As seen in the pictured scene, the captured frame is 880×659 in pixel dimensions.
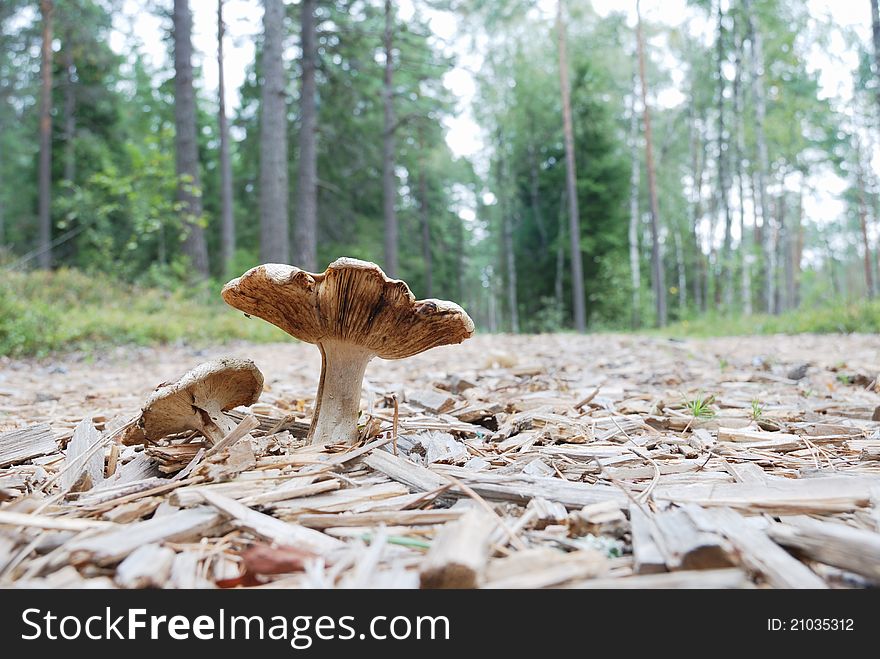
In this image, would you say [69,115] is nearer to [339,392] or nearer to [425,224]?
[425,224]

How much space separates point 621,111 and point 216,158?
17.7 metres

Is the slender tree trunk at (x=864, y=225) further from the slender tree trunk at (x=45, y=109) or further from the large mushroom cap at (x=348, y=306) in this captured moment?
the slender tree trunk at (x=45, y=109)

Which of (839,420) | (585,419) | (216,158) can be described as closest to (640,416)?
(585,419)

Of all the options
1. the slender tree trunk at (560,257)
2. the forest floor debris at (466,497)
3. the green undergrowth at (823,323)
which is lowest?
the forest floor debris at (466,497)

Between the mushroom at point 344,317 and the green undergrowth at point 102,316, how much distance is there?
468 cm

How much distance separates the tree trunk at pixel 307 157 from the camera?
916 centimetres

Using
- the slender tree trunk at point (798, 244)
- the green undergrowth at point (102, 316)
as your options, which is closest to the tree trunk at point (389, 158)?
the green undergrowth at point (102, 316)

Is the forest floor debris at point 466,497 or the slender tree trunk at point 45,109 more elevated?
Result: the slender tree trunk at point 45,109

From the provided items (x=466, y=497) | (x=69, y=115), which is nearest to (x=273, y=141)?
(x=466, y=497)

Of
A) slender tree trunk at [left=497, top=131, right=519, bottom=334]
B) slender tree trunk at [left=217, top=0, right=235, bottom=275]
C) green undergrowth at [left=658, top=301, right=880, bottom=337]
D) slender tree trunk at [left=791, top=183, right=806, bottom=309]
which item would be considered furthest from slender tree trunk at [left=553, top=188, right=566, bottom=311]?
slender tree trunk at [left=791, top=183, right=806, bottom=309]

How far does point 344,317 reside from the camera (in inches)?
64.4

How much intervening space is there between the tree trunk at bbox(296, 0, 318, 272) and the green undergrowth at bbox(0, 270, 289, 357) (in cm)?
175

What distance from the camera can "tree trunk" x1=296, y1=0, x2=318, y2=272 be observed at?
9164 mm

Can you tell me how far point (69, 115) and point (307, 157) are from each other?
44.5 ft
